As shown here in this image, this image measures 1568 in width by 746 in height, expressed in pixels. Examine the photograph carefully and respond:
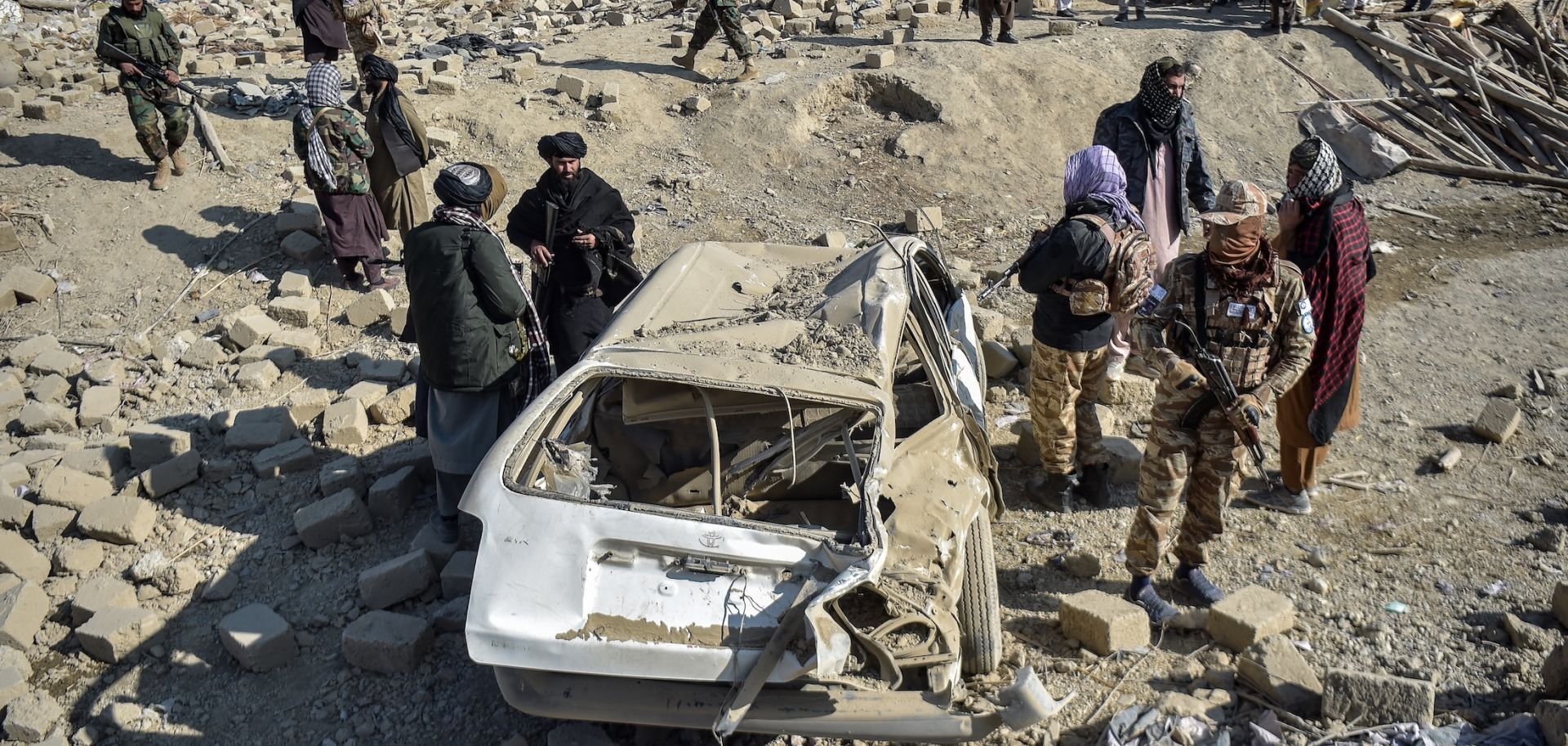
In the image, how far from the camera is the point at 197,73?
1070 centimetres

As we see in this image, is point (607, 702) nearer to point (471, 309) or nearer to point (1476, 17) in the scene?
point (471, 309)

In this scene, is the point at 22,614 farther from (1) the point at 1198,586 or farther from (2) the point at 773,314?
(1) the point at 1198,586

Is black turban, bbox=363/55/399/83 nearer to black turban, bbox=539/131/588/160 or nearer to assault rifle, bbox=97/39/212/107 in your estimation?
assault rifle, bbox=97/39/212/107

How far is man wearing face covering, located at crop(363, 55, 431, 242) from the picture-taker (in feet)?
22.9

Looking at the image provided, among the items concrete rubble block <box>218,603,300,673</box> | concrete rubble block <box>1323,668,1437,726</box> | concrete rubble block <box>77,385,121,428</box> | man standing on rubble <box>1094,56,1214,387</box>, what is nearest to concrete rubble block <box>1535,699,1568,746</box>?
concrete rubble block <box>1323,668,1437,726</box>

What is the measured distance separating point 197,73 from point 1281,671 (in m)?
11.5

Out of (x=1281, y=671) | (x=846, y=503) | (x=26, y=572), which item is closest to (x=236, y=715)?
(x=26, y=572)

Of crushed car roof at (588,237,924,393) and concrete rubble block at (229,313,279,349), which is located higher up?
crushed car roof at (588,237,924,393)

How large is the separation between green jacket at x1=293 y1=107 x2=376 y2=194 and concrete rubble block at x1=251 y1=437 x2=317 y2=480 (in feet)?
7.34

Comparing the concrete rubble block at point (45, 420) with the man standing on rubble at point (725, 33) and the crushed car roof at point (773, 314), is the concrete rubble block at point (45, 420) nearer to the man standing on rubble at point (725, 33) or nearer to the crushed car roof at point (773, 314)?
→ the crushed car roof at point (773, 314)

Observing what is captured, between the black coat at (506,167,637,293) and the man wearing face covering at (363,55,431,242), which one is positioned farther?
the man wearing face covering at (363,55,431,242)

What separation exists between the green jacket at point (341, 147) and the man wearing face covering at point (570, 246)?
2419mm

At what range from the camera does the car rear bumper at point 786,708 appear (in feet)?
9.66

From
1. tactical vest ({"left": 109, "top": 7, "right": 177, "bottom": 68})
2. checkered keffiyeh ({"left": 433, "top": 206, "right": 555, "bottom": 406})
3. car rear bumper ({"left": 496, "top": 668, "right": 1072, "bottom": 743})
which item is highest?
tactical vest ({"left": 109, "top": 7, "right": 177, "bottom": 68})
